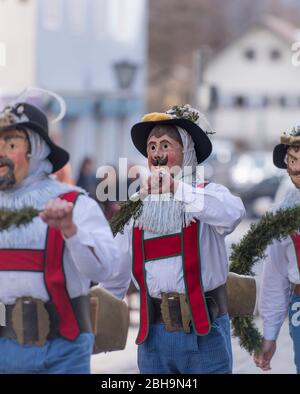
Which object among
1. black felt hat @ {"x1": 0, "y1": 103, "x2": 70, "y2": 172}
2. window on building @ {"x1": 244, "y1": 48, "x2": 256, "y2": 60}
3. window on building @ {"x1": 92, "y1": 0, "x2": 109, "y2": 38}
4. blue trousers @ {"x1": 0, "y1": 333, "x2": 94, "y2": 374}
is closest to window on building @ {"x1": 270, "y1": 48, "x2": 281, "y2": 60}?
window on building @ {"x1": 244, "y1": 48, "x2": 256, "y2": 60}

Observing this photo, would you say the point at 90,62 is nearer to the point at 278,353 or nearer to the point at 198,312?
the point at 278,353

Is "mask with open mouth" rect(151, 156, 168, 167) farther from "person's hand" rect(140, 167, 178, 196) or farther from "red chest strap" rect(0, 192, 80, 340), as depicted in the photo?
"red chest strap" rect(0, 192, 80, 340)

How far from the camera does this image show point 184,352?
6344mm

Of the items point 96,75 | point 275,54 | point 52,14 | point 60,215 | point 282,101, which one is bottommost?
point 60,215

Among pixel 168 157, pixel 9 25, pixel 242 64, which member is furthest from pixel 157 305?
pixel 242 64

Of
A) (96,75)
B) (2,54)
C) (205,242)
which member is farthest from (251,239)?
(96,75)

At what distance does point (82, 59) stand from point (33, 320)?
33.8 meters

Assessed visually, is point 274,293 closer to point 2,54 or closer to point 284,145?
point 284,145

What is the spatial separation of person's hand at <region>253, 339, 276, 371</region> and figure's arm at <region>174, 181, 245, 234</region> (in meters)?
0.77

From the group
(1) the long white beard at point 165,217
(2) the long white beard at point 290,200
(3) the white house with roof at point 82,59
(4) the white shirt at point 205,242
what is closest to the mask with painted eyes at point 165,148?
(1) the long white beard at point 165,217

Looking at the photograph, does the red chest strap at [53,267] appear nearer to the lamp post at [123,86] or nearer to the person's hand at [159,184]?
the person's hand at [159,184]

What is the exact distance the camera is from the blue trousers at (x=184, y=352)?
20.8 ft

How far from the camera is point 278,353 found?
9625mm

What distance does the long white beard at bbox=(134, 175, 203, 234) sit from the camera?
6438 millimetres
